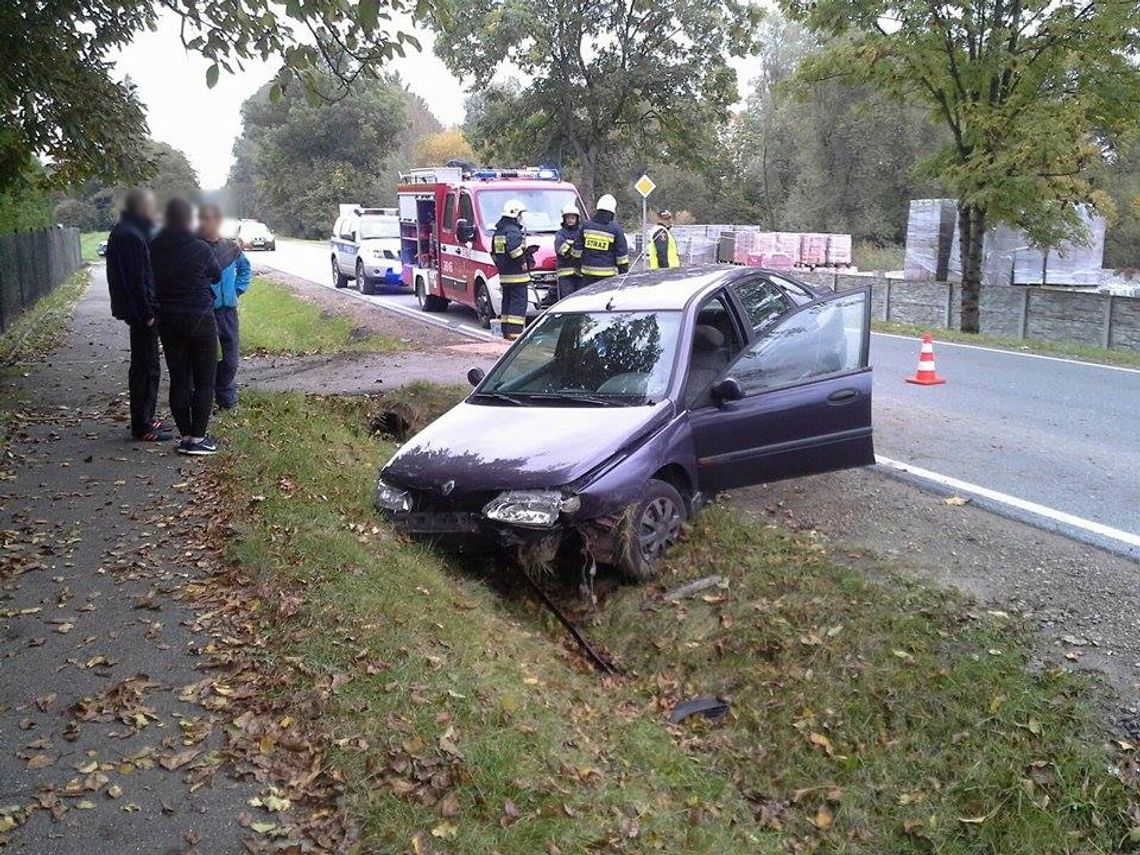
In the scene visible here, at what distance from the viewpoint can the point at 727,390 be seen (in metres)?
6.18

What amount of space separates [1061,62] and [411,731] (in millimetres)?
17633

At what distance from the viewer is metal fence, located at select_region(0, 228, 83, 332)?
16.3 m

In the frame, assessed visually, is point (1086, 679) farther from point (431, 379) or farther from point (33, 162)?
point (33, 162)

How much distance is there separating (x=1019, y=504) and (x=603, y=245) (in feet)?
21.5

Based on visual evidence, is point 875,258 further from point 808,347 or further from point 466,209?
point 808,347

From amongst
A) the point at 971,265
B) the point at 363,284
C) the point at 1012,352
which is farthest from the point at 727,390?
the point at 363,284

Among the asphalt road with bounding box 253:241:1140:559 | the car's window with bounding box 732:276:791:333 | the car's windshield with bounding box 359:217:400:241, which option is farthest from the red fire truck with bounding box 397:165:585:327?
the car's window with bounding box 732:276:791:333

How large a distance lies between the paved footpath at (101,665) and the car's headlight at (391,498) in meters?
1.00

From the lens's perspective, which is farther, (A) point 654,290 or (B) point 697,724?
(A) point 654,290

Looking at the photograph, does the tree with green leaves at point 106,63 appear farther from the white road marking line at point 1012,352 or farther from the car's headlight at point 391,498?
the white road marking line at point 1012,352

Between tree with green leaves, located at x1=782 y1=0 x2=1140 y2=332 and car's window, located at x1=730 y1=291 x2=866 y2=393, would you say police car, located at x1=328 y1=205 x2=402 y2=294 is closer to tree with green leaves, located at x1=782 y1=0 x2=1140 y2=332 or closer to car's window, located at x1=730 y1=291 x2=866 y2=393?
tree with green leaves, located at x1=782 y1=0 x2=1140 y2=332

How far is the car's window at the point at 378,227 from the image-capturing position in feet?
81.8

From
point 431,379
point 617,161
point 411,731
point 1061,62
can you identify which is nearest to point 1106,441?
point 431,379

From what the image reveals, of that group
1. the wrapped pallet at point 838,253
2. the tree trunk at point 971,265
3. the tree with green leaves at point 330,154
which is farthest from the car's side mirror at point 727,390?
the tree with green leaves at point 330,154
